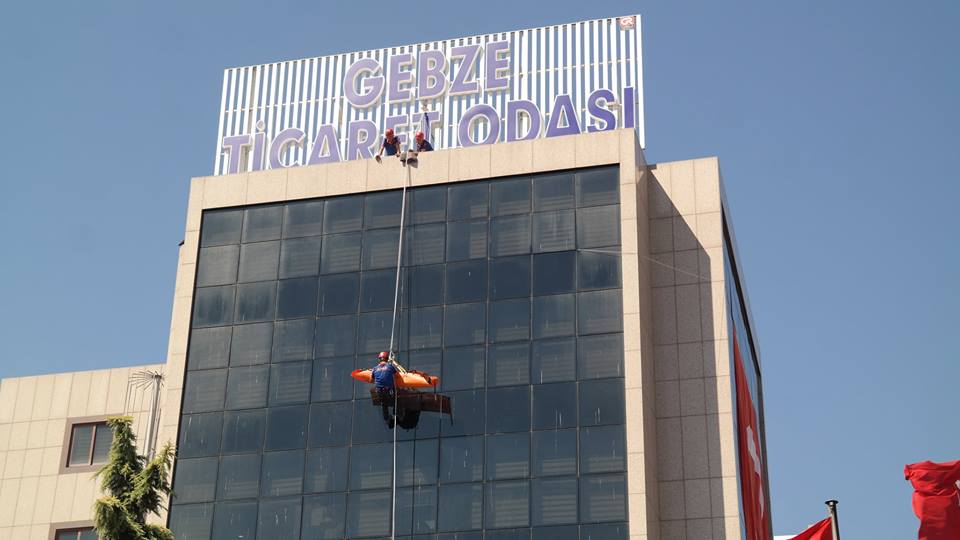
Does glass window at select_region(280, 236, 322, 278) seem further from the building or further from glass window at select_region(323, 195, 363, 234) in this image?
glass window at select_region(323, 195, 363, 234)

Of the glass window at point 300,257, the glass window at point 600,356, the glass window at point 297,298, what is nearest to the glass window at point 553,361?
the glass window at point 600,356

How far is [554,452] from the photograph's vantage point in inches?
1900

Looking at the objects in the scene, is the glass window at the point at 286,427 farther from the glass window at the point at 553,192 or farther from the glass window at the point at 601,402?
the glass window at the point at 553,192

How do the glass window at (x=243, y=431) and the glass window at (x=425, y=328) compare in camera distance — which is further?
the glass window at (x=243, y=431)

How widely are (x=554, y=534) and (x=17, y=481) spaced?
2461 cm

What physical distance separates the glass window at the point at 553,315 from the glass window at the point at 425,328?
3330mm

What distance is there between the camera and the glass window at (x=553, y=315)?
50125mm

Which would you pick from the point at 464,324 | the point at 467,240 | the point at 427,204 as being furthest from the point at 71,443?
the point at 467,240

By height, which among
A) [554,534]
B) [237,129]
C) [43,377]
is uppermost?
[237,129]

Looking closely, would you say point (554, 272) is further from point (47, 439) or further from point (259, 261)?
point (47, 439)

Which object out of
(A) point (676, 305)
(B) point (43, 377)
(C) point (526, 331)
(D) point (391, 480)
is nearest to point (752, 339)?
(A) point (676, 305)

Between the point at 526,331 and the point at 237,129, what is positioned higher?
the point at 237,129

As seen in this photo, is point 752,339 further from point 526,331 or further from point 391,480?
point 391,480

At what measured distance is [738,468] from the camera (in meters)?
51.5
